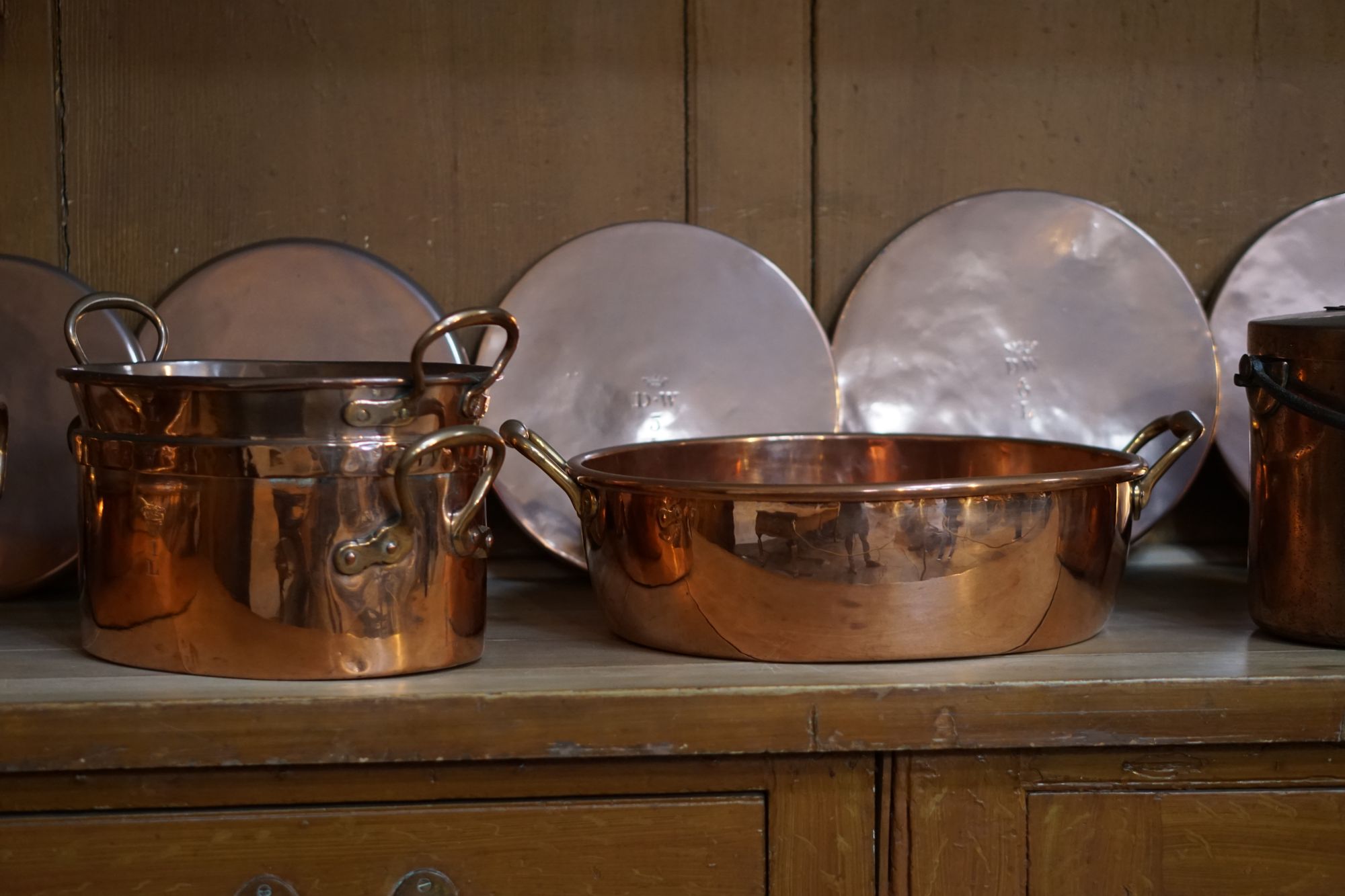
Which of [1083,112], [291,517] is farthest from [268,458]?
[1083,112]

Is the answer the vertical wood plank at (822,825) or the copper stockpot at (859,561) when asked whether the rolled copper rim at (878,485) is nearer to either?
the copper stockpot at (859,561)

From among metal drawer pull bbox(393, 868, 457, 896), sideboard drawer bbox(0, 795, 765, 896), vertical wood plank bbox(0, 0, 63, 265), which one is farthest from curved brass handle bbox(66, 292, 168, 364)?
metal drawer pull bbox(393, 868, 457, 896)

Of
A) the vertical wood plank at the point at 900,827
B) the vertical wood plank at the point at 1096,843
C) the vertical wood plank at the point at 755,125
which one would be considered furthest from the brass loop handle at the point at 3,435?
the vertical wood plank at the point at 1096,843

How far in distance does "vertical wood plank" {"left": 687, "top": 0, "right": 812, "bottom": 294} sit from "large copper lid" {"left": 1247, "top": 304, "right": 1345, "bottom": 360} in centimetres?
47

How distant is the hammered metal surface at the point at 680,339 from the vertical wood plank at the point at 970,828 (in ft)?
1.55

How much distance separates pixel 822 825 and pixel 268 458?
1.52 ft

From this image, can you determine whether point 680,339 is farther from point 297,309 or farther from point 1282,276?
point 1282,276

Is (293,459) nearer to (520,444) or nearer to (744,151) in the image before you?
(520,444)

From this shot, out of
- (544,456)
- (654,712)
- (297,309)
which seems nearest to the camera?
(654,712)

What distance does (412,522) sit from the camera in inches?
36.9

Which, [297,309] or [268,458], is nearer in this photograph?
[268,458]

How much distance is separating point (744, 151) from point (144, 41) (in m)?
0.60

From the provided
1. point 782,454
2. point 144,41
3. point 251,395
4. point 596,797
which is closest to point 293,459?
point 251,395

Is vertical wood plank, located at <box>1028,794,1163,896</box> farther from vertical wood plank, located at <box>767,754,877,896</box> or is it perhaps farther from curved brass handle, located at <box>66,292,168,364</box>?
curved brass handle, located at <box>66,292,168,364</box>
